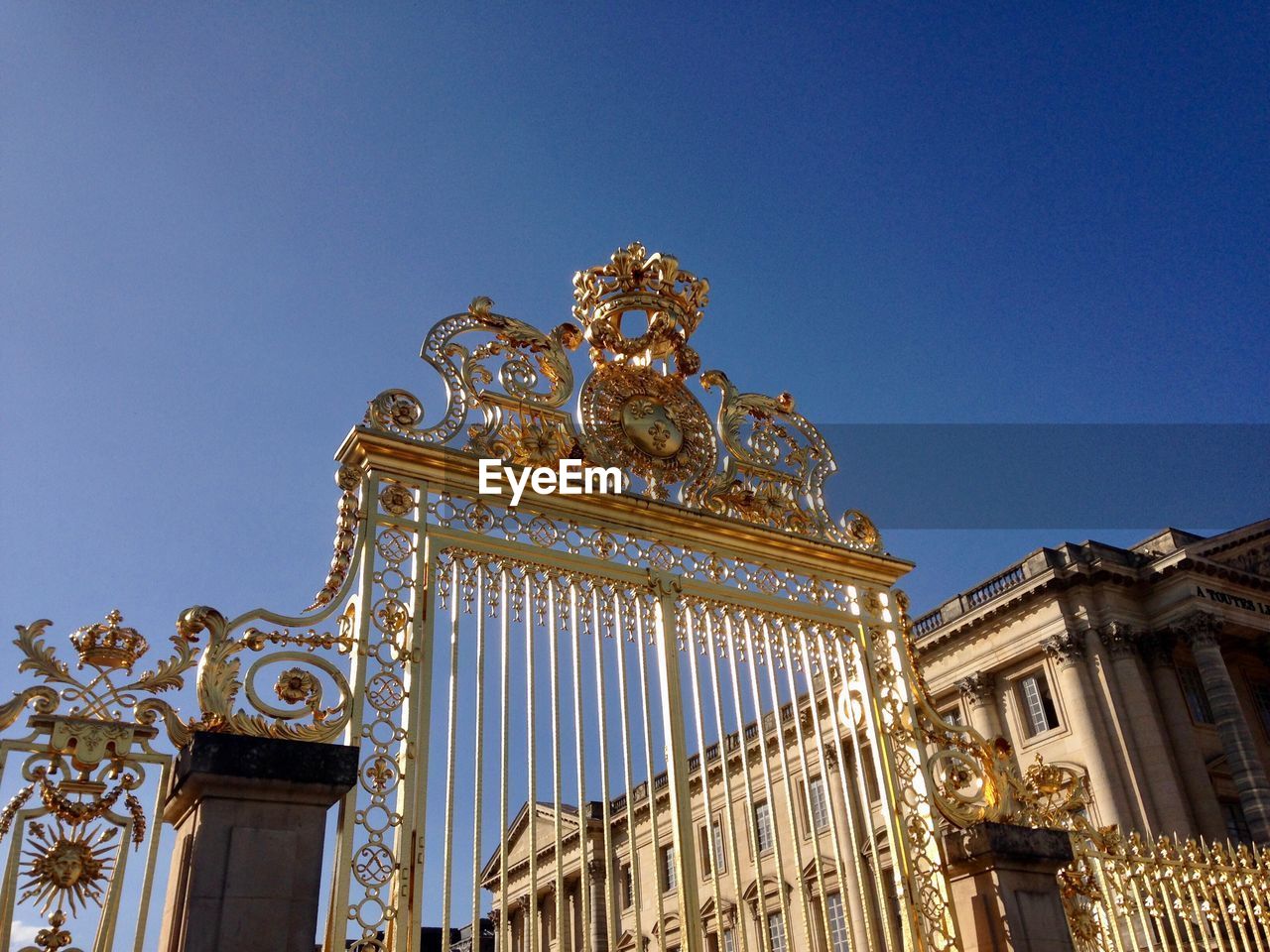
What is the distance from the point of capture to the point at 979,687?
23.0 m

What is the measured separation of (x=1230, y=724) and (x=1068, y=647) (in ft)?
10.7


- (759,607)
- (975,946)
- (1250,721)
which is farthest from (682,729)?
(1250,721)

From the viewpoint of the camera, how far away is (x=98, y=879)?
14.1 ft

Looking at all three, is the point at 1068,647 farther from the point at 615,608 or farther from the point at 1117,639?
the point at 615,608

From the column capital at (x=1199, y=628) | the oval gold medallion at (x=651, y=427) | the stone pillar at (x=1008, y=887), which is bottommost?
the stone pillar at (x=1008, y=887)

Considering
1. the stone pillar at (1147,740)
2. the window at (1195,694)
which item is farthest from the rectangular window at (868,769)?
the window at (1195,694)

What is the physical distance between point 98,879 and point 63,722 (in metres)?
0.65

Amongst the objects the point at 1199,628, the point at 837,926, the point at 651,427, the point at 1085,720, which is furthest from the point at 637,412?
the point at 1199,628

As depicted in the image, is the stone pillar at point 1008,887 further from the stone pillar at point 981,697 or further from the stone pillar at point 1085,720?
the stone pillar at point 981,697

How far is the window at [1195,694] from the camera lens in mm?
22234

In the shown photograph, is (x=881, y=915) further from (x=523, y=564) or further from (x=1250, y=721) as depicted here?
(x=1250, y=721)

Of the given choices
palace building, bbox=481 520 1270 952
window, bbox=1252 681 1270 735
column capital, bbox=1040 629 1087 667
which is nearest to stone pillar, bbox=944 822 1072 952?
palace building, bbox=481 520 1270 952

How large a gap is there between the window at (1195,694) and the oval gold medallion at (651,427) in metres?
19.3

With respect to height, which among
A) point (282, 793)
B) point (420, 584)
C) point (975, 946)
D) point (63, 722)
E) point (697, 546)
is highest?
point (697, 546)
